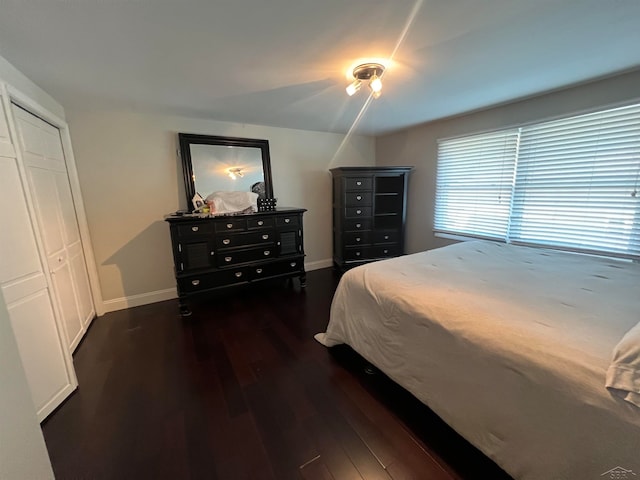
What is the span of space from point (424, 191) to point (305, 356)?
9.55 ft

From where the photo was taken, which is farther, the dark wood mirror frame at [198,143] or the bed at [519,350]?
the dark wood mirror frame at [198,143]

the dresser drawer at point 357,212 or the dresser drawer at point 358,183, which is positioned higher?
the dresser drawer at point 358,183

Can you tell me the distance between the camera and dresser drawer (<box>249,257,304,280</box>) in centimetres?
305

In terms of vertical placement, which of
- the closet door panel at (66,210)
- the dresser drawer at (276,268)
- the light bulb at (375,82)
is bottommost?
the dresser drawer at (276,268)

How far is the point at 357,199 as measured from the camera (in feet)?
12.0

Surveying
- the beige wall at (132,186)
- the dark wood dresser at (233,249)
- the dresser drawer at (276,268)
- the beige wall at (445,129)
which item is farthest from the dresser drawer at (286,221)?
the beige wall at (445,129)

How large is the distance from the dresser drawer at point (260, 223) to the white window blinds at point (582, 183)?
280cm

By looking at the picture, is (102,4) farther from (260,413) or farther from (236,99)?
(260,413)

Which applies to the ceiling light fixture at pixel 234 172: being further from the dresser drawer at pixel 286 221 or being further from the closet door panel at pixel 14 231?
the closet door panel at pixel 14 231

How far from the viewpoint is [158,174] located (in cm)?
288

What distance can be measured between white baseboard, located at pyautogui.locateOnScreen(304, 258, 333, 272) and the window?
1950mm

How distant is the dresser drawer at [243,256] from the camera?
111 inches

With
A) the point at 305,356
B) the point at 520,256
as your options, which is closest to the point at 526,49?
the point at 520,256

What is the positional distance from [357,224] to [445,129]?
5.62ft
